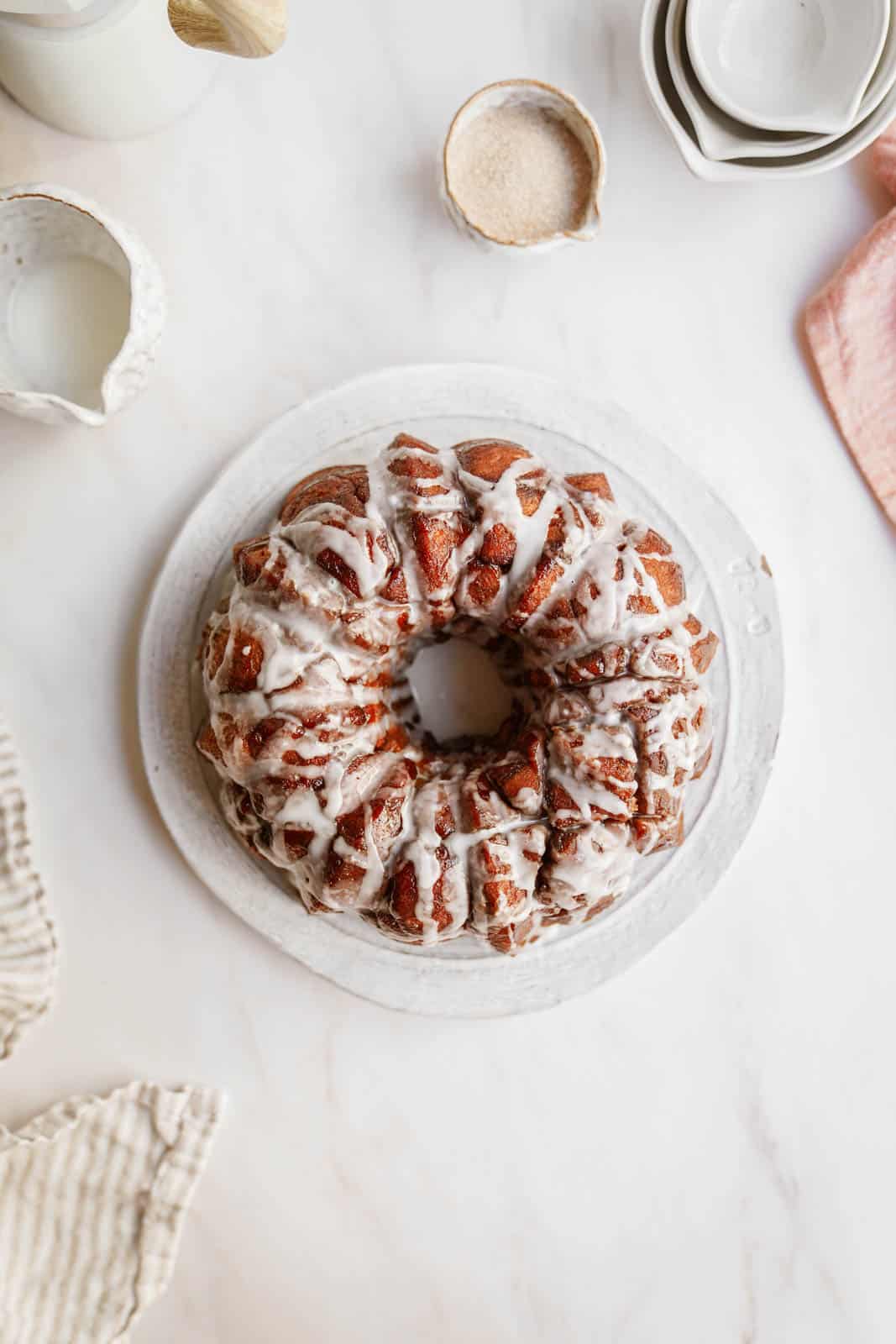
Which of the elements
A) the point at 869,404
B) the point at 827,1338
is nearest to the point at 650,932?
the point at 827,1338

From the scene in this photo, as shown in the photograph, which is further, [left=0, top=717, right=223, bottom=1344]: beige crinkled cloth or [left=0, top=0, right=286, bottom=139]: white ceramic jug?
[left=0, top=717, right=223, bottom=1344]: beige crinkled cloth

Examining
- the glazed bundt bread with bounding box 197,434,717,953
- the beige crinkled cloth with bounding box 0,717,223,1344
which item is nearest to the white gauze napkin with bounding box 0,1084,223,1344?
the beige crinkled cloth with bounding box 0,717,223,1344

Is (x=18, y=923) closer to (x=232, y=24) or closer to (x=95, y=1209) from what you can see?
(x=95, y=1209)

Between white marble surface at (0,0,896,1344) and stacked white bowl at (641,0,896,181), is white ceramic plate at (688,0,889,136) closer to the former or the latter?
stacked white bowl at (641,0,896,181)

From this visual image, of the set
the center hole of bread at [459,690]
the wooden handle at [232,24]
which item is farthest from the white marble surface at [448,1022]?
the center hole of bread at [459,690]

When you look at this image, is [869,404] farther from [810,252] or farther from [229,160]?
[229,160]

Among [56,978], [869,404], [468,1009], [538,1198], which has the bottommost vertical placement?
[538,1198]
